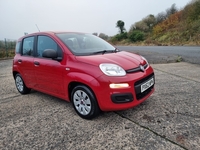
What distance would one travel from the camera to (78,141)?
225cm

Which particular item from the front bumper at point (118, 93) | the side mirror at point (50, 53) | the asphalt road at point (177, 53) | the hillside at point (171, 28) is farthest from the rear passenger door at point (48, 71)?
the hillside at point (171, 28)

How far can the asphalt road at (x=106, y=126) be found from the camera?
2172 mm

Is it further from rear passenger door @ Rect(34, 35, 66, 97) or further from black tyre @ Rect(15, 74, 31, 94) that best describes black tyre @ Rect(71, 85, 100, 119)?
black tyre @ Rect(15, 74, 31, 94)

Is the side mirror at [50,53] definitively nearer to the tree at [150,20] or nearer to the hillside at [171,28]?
the hillside at [171,28]

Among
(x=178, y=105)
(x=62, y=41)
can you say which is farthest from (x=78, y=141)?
(x=178, y=105)

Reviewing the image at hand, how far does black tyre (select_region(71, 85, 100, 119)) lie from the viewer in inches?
104

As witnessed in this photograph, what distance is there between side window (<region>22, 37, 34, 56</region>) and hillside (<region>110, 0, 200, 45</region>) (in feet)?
64.0

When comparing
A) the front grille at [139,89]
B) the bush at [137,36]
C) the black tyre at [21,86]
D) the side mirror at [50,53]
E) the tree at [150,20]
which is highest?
the tree at [150,20]

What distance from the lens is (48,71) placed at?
323cm

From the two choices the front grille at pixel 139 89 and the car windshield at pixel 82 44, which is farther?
the car windshield at pixel 82 44

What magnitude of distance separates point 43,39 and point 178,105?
2.99m

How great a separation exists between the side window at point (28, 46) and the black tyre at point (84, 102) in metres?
1.64

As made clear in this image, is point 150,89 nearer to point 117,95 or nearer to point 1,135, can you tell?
point 117,95

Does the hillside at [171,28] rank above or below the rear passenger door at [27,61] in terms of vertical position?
above
